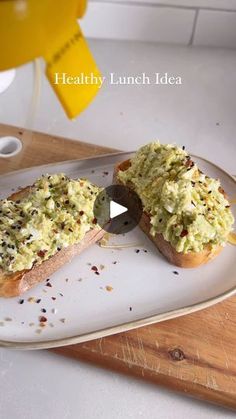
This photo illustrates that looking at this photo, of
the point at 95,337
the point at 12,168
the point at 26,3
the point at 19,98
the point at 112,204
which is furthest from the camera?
the point at 19,98

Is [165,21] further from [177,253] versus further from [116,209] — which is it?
[177,253]

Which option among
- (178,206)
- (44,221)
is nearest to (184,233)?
(178,206)

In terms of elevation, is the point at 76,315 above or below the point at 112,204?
below

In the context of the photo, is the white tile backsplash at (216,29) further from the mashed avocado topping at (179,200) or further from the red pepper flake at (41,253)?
the red pepper flake at (41,253)

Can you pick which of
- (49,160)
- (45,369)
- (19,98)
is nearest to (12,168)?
(49,160)

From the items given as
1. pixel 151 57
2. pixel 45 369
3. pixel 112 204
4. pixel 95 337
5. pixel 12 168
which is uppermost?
pixel 151 57

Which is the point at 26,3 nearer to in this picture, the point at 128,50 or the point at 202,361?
the point at 202,361

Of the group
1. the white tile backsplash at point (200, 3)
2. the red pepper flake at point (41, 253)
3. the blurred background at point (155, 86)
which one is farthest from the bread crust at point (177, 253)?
the white tile backsplash at point (200, 3)
